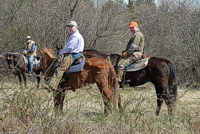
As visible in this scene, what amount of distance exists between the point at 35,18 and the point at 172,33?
29.1ft

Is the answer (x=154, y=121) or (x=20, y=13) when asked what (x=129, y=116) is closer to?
(x=154, y=121)

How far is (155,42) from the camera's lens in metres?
22.7

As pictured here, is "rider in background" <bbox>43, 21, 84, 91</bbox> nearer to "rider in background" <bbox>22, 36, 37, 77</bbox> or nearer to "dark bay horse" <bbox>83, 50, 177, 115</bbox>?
"dark bay horse" <bbox>83, 50, 177, 115</bbox>

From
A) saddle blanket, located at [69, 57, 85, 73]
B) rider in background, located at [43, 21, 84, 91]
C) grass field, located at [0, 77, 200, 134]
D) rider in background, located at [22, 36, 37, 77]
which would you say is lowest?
rider in background, located at [22, 36, 37, 77]

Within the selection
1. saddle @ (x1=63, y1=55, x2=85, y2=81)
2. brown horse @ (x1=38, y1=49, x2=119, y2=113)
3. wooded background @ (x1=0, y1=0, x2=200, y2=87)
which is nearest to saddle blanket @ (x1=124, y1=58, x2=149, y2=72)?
brown horse @ (x1=38, y1=49, x2=119, y2=113)

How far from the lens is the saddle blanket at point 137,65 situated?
841 cm

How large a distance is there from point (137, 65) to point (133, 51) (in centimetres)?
40

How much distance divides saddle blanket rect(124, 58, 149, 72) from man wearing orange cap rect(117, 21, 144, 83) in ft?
0.32

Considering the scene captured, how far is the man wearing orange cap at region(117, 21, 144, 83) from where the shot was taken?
8.50 m

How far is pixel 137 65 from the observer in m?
8.48

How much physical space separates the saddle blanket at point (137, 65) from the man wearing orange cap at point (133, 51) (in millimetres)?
97

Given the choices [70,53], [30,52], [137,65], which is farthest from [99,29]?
[70,53]

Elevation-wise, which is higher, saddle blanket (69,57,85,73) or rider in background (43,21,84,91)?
rider in background (43,21,84,91)

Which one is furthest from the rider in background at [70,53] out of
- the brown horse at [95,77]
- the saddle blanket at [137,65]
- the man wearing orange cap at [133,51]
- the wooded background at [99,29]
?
the wooded background at [99,29]
